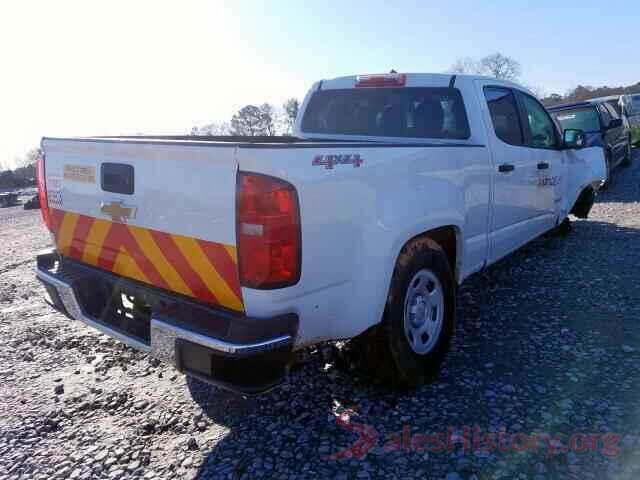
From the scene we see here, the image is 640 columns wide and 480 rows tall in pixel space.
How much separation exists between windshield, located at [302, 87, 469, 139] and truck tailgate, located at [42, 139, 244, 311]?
2.22 m

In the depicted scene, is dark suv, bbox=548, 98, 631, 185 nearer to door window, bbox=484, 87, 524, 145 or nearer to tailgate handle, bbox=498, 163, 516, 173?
door window, bbox=484, 87, 524, 145

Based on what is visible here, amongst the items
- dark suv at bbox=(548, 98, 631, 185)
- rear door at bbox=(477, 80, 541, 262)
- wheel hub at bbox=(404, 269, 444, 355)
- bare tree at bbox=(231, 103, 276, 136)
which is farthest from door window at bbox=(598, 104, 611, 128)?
bare tree at bbox=(231, 103, 276, 136)

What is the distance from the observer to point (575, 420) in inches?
103

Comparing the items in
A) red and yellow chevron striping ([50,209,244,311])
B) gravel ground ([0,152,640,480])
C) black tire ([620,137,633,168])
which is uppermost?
black tire ([620,137,633,168])

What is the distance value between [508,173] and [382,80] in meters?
1.27

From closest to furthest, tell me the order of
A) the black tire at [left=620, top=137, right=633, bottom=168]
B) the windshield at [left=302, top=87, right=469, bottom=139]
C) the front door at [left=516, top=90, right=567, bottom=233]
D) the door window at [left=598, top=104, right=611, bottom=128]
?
the windshield at [left=302, top=87, right=469, bottom=139] → the front door at [left=516, top=90, right=567, bottom=233] → the door window at [left=598, top=104, right=611, bottom=128] → the black tire at [left=620, top=137, right=633, bottom=168]

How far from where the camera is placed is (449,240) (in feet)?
11.3

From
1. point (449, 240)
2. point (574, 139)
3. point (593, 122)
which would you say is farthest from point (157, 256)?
point (593, 122)

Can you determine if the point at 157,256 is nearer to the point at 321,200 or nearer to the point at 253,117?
the point at 321,200

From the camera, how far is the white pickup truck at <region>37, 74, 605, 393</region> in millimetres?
2080

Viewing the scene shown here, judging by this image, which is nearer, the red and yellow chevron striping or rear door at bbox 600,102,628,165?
the red and yellow chevron striping

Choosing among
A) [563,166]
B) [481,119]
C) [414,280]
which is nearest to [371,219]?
[414,280]

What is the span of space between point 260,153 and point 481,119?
230 cm

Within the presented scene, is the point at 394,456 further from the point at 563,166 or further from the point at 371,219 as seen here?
the point at 563,166
